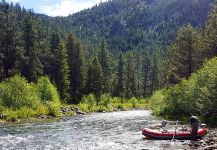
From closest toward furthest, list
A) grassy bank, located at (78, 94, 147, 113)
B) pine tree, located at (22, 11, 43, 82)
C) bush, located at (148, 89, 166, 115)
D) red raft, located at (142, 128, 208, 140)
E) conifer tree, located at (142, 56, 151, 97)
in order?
red raft, located at (142, 128, 208, 140), bush, located at (148, 89, 166, 115), grassy bank, located at (78, 94, 147, 113), pine tree, located at (22, 11, 43, 82), conifer tree, located at (142, 56, 151, 97)

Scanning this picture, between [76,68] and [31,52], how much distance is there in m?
13.9

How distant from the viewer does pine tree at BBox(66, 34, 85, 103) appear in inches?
3506

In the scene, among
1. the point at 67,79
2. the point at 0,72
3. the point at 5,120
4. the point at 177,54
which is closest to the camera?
the point at 5,120

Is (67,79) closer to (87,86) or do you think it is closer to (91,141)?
(87,86)

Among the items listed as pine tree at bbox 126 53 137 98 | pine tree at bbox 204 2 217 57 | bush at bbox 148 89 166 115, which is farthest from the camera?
pine tree at bbox 126 53 137 98

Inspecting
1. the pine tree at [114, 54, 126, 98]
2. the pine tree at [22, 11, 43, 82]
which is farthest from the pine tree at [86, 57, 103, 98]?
the pine tree at [114, 54, 126, 98]

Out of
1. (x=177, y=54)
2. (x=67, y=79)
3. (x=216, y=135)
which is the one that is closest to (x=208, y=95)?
(x=216, y=135)

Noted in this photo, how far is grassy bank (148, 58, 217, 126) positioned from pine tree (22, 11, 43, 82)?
32477 mm

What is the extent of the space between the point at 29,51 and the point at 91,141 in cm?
5322

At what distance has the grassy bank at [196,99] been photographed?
38.9m

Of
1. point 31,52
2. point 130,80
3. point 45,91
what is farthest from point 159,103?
point 130,80

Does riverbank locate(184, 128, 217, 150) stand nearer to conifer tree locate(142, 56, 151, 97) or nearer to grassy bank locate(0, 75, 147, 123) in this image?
grassy bank locate(0, 75, 147, 123)

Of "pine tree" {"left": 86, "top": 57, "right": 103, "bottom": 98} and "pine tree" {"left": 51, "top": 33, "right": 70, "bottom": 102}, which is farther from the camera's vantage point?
"pine tree" {"left": 86, "top": 57, "right": 103, "bottom": 98}

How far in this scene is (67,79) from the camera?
87875mm
